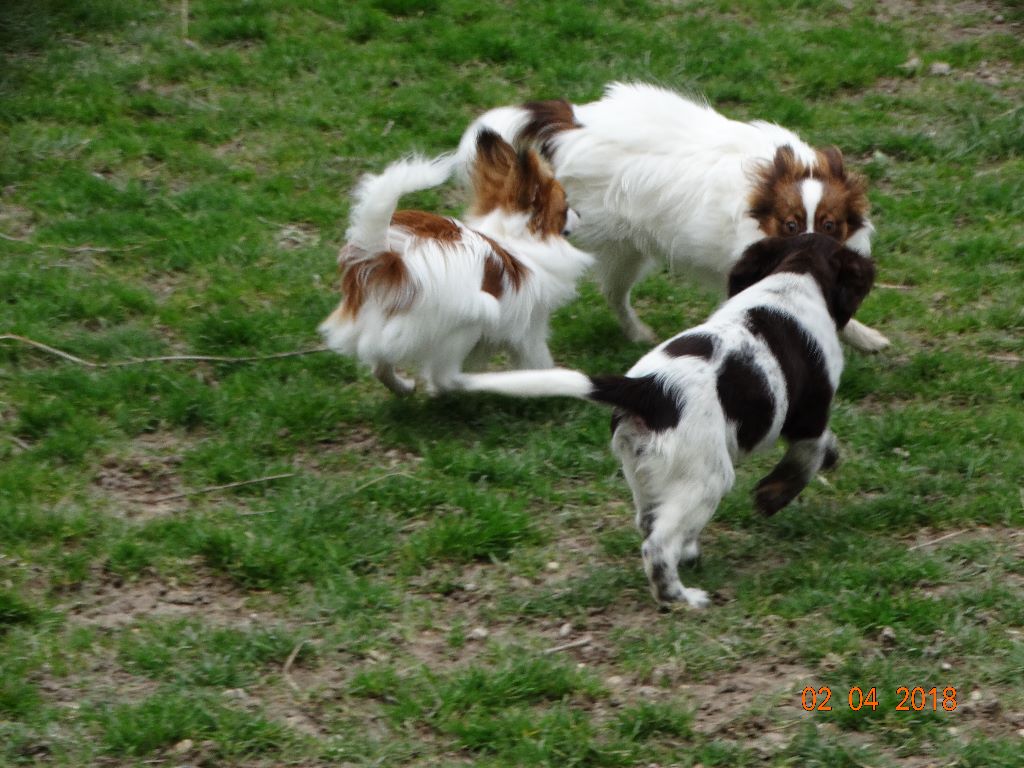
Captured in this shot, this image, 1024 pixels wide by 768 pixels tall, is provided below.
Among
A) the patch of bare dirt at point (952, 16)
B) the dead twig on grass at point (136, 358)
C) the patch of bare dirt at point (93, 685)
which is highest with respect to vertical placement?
the patch of bare dirt at point (952, 16)

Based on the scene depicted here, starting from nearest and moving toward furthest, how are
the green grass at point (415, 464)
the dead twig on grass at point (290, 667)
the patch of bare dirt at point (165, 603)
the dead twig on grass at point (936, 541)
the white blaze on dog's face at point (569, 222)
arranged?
the green grass at point (415, 464) → the dead twig on grass at point (290, 667) → the patch of bare dirt at point (165, 603) → the dead twig on grass at point (936, 541) → the white blaze on dog's face at point (569, 222)

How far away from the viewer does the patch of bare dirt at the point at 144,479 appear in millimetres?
5980

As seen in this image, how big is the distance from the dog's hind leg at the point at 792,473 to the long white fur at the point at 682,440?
0.31 m

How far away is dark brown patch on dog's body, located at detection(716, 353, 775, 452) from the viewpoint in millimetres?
5090

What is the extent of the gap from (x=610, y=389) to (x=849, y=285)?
1368 millimetres

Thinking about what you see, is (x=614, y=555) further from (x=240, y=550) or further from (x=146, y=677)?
(x=146, y=677)

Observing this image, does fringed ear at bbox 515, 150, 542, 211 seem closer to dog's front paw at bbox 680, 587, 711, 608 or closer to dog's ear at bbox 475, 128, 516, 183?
dog's ear at bbox 475, 128, 516, 183

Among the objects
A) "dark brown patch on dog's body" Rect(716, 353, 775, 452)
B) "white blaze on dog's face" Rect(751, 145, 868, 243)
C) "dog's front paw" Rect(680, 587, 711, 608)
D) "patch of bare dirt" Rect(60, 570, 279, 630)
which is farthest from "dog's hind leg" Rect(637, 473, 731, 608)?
"white blaze on dog's face" Rect(751, 145, 868, 243)

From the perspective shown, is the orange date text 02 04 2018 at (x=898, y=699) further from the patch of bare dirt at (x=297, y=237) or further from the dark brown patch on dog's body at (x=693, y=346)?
the patch of bare dirt at (x=297, y=237)

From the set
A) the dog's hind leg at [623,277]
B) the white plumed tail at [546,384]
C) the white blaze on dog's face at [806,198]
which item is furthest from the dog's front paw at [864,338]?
the white plumed tail at [546,384]

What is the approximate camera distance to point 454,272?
6.30m

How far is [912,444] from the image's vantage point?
21.2 ft

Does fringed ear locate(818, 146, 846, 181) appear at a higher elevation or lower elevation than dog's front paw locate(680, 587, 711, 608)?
higher

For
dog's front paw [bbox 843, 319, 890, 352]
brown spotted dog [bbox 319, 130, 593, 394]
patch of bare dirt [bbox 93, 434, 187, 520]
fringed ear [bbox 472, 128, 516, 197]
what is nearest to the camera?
patch of bare dirt [bbox 93, 434, 187, 520]
